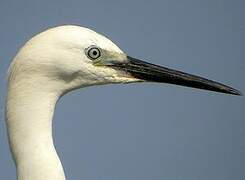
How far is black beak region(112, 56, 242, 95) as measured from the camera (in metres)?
2.84

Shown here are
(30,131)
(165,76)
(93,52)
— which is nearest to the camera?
(30,131)

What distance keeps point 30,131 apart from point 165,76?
3.10 feet

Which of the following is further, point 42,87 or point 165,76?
point 165,76

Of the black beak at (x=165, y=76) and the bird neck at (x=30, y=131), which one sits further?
the black beak at (x=165, y=76)

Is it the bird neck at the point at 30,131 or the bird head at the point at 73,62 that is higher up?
the bird head at the point at 73,62

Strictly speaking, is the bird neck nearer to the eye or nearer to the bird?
the bird

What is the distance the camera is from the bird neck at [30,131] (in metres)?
2.45

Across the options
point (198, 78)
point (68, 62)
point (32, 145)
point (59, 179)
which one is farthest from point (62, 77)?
point (198, 78)

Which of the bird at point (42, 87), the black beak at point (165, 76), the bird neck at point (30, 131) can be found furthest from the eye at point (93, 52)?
the bird neck at point (30, 131)

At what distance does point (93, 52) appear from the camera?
2.60 m

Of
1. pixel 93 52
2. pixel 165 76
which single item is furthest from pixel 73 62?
pixel 165 76

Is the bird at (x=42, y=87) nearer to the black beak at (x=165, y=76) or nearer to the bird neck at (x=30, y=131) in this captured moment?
the bird neck at (x=30, y=131)

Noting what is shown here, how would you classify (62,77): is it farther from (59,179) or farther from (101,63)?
(59,179)

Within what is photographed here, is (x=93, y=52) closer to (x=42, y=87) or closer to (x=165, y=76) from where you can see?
(x=42, y=87)
